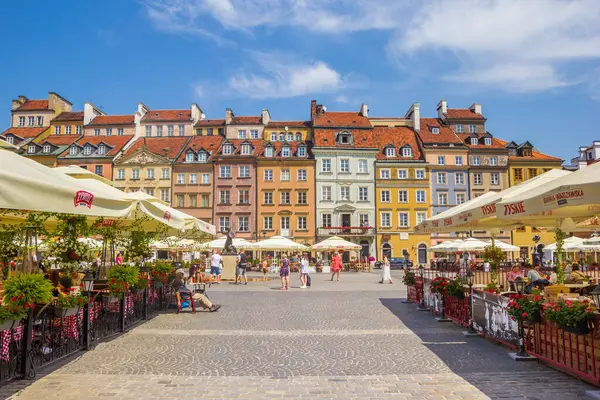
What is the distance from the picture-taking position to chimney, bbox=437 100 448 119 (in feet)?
208

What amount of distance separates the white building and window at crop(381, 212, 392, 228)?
101 centimetres

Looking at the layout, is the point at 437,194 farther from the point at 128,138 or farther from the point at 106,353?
the point at 106,353

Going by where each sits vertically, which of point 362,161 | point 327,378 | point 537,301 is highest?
point 362,161

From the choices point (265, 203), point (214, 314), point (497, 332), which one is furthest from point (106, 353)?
point (265, 203)

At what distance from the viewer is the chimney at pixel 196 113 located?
6383 cm

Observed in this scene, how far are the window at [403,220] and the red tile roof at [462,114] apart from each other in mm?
15201

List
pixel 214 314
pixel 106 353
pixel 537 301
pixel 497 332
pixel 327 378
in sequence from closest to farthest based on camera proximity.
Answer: pixel 327 378, pixel 537 301, pixel 106 353, pixel 497 332, pixel 214 314

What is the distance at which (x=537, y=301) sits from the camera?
7.64m

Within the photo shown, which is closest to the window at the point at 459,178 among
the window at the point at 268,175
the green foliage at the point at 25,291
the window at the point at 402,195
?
the window at the point at 402,195

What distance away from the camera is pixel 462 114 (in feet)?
208

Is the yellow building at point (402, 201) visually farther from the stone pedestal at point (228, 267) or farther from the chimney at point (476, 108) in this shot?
the stone pedestal at point (228, 267)

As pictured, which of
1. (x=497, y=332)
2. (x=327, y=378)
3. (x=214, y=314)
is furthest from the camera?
(x=214, y=314)

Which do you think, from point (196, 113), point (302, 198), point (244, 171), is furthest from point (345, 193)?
point (196, 113)

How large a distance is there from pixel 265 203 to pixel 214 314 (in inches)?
1624
